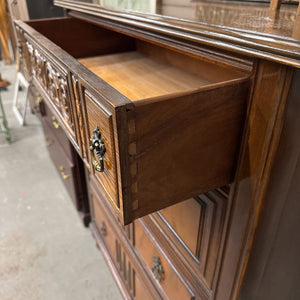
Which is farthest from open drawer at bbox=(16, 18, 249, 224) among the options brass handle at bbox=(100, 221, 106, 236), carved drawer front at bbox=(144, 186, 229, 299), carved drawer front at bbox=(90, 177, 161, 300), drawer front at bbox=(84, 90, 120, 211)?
brass handle at bbox=(100, 221, 106, 236)

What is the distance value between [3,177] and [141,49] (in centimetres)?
150

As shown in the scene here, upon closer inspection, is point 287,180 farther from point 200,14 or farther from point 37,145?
point 37,145

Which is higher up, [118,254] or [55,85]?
[55,85]

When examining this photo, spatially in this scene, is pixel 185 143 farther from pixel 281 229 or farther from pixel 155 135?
pixel 281 229

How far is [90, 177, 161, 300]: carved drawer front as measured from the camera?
1.12m

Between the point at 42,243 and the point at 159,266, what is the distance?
89 cm

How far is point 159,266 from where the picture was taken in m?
0.94

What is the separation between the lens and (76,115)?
680 millimetres

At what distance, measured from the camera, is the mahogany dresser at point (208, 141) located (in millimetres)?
443

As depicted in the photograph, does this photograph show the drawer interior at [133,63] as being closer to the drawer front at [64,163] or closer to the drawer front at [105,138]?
the drawer front at [105,138]

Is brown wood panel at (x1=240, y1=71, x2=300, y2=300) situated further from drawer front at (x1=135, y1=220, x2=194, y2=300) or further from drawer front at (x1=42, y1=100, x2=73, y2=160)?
drawer front at (x1=42, y1=100, x2=73, y2=160)

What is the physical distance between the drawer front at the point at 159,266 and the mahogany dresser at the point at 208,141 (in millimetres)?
11

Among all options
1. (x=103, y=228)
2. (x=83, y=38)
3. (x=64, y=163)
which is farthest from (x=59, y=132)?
(x=83, y=38)

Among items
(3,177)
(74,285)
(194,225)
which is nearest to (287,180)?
(194,225)
